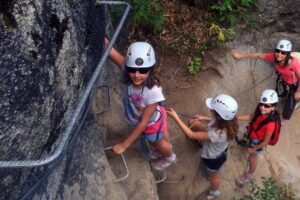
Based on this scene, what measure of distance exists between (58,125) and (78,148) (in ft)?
2.94

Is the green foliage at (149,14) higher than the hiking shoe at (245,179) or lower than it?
higher

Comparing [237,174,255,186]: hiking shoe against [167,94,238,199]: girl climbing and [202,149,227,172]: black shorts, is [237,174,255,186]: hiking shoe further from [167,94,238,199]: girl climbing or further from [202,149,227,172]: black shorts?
[202,149,227,172]: black shorts

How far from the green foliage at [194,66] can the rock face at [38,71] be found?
390 cm

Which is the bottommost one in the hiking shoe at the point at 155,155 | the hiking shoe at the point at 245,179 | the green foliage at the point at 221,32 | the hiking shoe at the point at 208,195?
the hiking shoe at the point at 208,195

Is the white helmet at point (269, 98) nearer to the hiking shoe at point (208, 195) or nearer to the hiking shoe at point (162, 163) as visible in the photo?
the hiking shoe at point (162, 163)

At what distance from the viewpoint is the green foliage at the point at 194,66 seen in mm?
7520

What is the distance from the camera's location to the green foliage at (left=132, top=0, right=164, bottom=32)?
6.59 m

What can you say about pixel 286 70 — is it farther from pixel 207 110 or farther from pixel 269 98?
pixel 207 110

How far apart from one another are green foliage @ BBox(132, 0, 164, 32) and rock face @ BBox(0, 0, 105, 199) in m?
2.82

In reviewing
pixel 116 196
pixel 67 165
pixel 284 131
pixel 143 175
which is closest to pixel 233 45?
pixel 284 131

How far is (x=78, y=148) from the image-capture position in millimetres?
4293

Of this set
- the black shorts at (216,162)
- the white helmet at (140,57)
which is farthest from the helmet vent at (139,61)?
the black shorts at (216,162)

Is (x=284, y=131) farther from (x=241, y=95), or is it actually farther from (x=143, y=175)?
(x=143, y=175)

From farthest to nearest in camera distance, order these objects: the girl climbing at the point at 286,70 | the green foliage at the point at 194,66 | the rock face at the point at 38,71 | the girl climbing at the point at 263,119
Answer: the green foliage at the point at 194,66
the girl climbing at the point at 286,70
the girl climbing at the point at 263,119
the rock face at the point at 38,71
